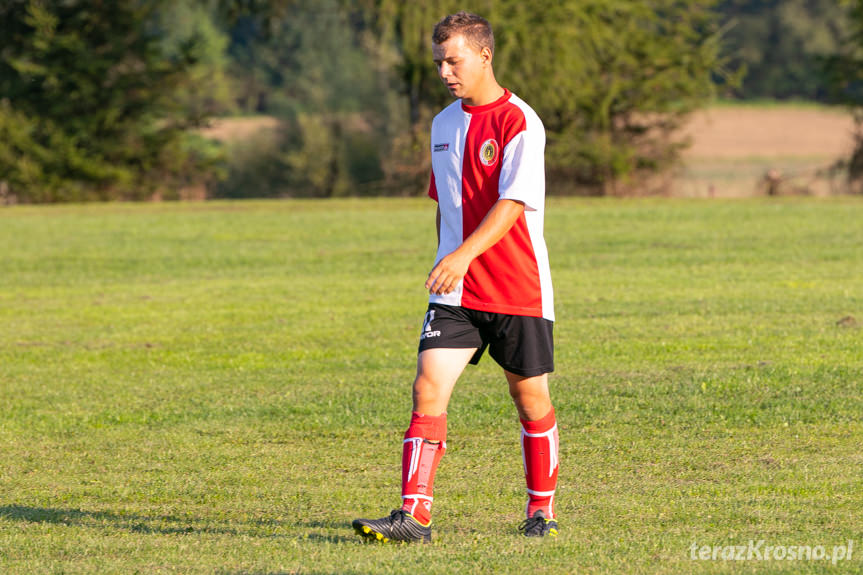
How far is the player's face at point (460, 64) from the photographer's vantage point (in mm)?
5410

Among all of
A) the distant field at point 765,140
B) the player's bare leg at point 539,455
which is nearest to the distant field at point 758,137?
the distant field at point 765,140

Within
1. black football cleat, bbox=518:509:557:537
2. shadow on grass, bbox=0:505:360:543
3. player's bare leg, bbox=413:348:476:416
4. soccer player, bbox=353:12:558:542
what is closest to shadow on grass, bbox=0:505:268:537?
shadow on grass, bbox=0:505:360:543

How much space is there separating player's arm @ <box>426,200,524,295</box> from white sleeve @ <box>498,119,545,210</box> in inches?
2.0

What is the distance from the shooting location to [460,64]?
17.8ft

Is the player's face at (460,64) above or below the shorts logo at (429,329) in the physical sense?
above

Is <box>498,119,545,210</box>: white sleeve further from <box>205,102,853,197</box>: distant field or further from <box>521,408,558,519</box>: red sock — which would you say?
<box>205,102,853,197</box>: distant field

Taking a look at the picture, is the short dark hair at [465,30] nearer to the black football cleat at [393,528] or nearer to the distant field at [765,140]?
the black football cleat at [393,528]

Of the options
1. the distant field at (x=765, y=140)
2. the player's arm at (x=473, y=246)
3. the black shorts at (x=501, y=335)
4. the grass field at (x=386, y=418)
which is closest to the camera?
the player's arm at (x=473, y=246)

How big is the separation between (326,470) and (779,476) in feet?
8.54

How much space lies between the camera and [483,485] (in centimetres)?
688

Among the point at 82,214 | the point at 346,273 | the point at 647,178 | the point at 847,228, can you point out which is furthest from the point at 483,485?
the point at 647,178

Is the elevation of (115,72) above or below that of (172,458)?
above

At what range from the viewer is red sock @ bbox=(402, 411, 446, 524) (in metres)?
5.44

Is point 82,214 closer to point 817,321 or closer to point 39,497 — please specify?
point 817,321
